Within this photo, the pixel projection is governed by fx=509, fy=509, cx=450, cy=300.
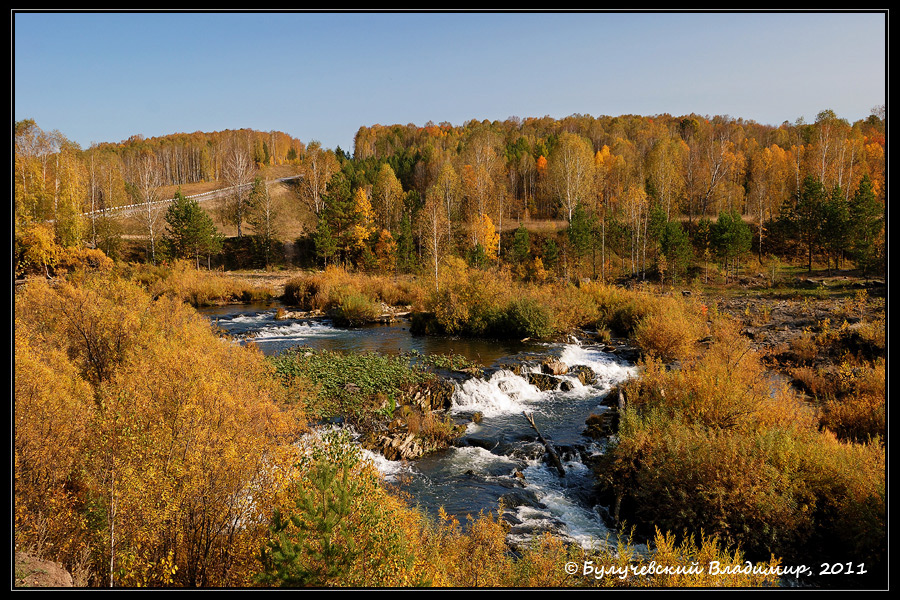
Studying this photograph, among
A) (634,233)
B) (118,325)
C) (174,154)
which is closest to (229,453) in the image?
(118,325)

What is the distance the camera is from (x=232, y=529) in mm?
8289

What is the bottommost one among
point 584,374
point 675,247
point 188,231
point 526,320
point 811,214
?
point 584,374

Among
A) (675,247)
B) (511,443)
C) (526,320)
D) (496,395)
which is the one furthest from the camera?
(675,247)

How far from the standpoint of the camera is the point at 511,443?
15.5m

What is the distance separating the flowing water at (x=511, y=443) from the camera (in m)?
11.9

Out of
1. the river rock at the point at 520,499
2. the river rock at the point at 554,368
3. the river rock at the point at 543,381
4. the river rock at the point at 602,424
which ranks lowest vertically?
the river rock at the point at 520,499

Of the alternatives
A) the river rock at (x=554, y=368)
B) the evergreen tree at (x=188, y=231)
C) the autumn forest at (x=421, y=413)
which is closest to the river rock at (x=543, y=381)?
the river rock at (x=554, y=368)

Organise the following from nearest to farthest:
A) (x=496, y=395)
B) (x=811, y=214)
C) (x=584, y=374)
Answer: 1. (x=496, y=395)
2. (x=584, y=374)
3. (x=811, y=214)

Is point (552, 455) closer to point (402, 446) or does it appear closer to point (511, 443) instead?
point (511, 443)

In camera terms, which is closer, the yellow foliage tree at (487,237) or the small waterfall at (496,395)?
the small waterfall at (496,395)

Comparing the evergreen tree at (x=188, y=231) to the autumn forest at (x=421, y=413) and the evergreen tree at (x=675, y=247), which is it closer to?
the autumn forest at (x=421, y=413)

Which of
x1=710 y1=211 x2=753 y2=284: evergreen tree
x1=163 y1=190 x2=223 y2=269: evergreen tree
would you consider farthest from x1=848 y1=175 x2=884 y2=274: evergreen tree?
x1=163 y1=190 x2=223 y2=269: evergreen tree

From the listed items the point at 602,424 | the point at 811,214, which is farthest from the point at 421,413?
the point at 811,214

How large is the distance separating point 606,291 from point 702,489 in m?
23.6
